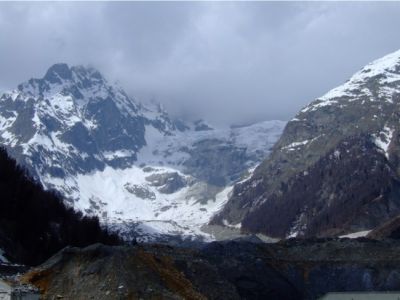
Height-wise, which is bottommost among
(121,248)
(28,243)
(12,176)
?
(121,248)

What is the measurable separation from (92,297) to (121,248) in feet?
23.3

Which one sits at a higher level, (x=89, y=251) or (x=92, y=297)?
(x=89, y=251)

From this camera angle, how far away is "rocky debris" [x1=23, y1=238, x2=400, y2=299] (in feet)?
211

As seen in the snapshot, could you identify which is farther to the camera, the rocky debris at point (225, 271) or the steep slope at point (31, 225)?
the steep slope at point (31, 225)

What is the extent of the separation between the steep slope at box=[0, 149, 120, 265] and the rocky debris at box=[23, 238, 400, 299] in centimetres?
2285

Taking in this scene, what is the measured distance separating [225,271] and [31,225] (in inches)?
1797

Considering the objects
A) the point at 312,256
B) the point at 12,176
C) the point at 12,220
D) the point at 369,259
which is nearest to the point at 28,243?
the point at 12,220

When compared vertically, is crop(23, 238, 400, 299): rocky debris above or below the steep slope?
below

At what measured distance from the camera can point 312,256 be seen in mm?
94000

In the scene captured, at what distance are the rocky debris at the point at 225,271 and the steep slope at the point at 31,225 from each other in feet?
75.0

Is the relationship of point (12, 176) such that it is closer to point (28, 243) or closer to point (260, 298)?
point (28, 243)

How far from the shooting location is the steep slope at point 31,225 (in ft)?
343

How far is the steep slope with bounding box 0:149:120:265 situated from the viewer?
105m

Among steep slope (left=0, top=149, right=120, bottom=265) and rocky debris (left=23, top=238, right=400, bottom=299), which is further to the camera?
steep slope (left=0, top=149, right=120, bottom=265)
